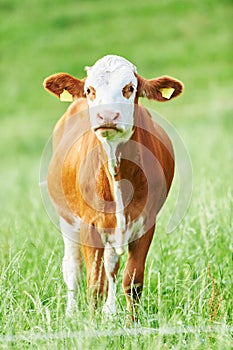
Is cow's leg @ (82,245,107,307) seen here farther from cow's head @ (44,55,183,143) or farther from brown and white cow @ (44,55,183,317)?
cow's head @ (44,55,183,143)

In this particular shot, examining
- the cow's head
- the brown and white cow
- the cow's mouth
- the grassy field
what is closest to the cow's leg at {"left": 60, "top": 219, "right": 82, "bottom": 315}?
the grassy field

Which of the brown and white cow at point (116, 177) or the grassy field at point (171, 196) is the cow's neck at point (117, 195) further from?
the grassy field at point (171, 196)

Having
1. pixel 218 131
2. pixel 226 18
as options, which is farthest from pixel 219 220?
pixel 226 18

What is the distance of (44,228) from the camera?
695 cm

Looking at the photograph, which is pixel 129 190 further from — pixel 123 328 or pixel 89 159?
pixel 123 328

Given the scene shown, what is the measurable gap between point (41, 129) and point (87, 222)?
16.6 m

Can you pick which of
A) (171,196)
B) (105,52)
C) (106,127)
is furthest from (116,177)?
(105,52)

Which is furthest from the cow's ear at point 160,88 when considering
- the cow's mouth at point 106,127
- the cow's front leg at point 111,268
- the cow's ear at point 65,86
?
the cow's front leg at point 111,268

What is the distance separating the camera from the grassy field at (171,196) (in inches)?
163

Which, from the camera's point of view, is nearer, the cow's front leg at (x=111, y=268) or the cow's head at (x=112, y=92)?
the cow's head at (x=112, y=92)

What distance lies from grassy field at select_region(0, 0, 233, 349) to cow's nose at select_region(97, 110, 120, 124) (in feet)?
3.04

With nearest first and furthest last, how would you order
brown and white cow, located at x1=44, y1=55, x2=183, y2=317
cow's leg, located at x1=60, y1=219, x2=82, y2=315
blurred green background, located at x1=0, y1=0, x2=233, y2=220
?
brown and white cow, located at x1=44, y1=55, x2=183, y2=317 < cow's leg, located at x1=60, y1=219, x2=82, y2=315 < blurred green background, located at x1=0, y1=0, x2=233, y2=220

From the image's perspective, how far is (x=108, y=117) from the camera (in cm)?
427

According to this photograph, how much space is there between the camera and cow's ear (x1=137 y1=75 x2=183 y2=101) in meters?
4.80
